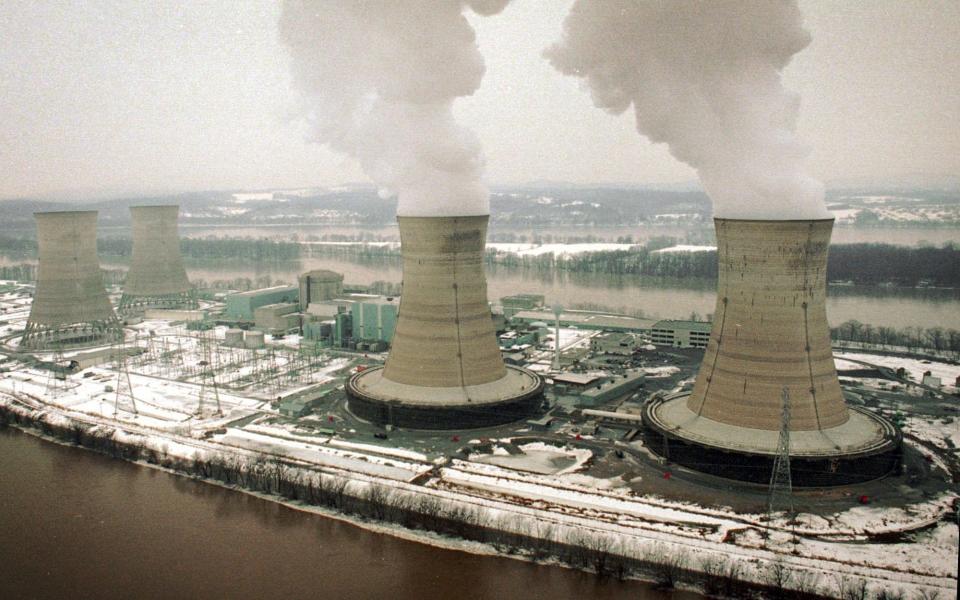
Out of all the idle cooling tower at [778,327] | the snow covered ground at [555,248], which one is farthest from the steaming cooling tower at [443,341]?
the snow covered ground at [555,248]

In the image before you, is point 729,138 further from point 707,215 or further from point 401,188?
point 707,215

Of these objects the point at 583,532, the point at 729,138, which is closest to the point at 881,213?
the point at 729,138

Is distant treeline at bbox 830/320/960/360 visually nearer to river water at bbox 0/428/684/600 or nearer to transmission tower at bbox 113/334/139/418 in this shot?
river water at bbox 0/428/684/600

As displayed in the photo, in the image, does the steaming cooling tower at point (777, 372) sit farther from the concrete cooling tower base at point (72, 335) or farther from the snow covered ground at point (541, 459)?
the concrete cooling tower base at point (72, 335)

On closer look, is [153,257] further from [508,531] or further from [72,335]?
[508,531]

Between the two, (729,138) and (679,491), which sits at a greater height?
(729,138)

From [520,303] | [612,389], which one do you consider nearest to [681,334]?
[612,389]
